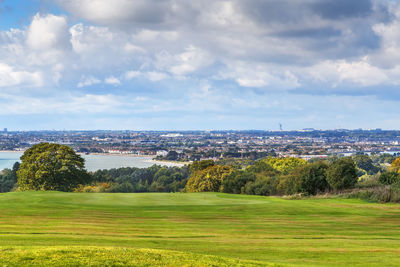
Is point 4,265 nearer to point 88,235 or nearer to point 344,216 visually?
point 88,235

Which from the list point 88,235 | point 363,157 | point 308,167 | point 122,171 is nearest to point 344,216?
point 88,235

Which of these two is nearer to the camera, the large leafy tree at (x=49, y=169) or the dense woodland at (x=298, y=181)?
the dense woodland at (x=298, y=181)

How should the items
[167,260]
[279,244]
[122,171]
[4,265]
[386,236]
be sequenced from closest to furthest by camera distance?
[4,265]
[167,260]
[279,244]
[386,236]
[122,171]

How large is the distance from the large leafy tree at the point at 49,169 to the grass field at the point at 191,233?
2567 cm

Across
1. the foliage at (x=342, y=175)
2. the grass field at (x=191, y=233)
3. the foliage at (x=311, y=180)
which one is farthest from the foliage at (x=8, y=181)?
the foliage at (x=342, y=175)

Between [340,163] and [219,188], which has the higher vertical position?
[340,163]

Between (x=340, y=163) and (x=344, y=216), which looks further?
(x=340, y=163)

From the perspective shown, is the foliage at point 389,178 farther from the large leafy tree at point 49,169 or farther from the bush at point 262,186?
the large leafy tree at point 49,169

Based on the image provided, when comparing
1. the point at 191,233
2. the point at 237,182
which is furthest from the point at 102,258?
the point at 237,182

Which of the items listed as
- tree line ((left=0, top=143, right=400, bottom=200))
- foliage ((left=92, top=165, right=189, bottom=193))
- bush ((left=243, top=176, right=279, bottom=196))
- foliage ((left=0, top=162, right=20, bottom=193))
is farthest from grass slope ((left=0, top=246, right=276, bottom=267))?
foliage ((left=0, top=162, right=20, bottom=193))

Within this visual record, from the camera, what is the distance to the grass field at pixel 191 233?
11586 millimetres

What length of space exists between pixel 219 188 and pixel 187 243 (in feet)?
163

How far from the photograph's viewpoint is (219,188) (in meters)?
65.8

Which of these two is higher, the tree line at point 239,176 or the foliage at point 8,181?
the tree line at point 239,176
